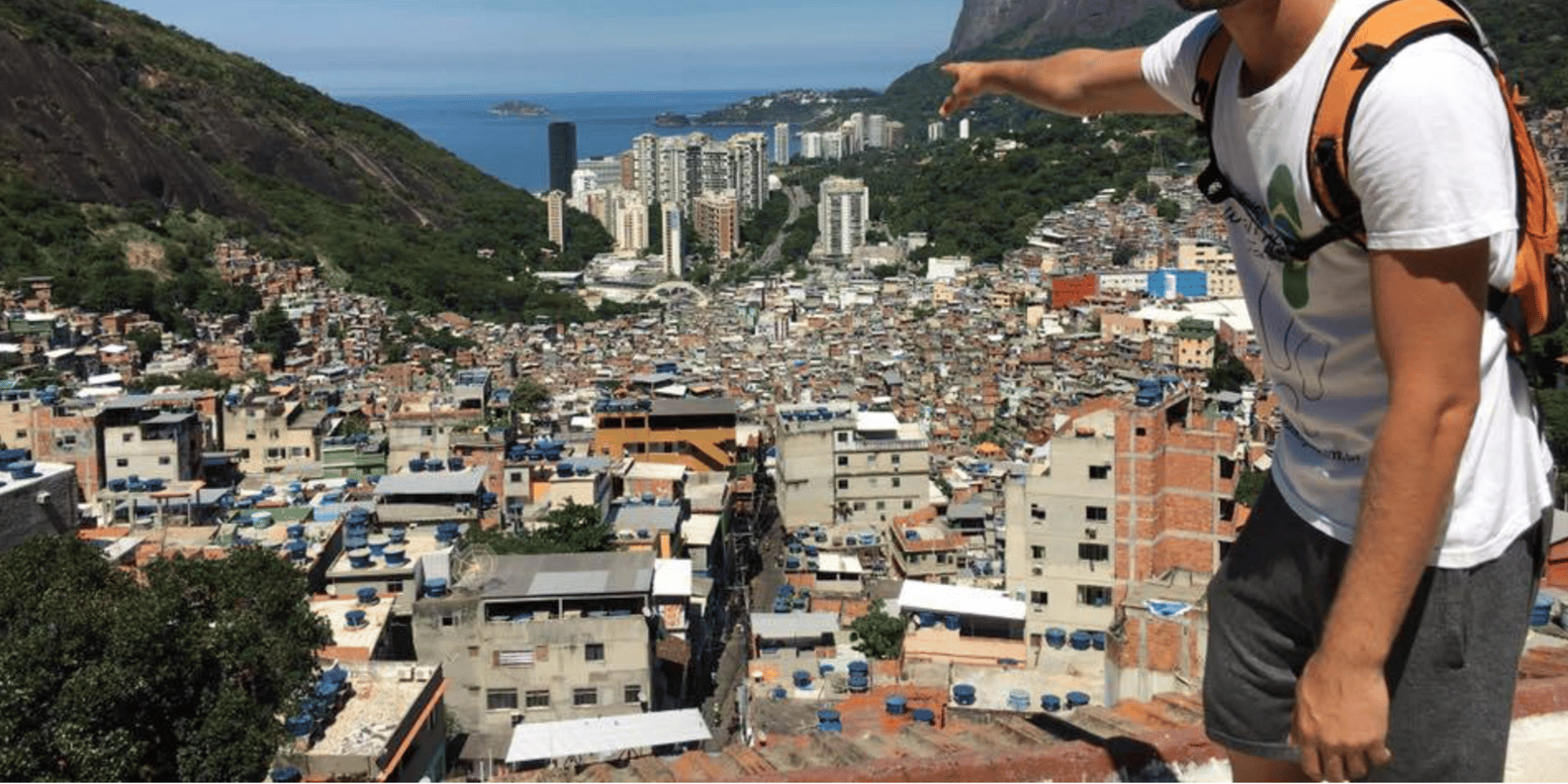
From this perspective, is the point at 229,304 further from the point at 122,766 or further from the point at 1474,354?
the point at 1474,354

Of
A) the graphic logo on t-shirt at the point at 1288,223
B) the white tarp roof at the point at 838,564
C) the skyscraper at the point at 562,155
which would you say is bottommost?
the white tarp roof at the point at 838,564

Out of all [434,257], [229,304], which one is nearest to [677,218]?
[434,257]

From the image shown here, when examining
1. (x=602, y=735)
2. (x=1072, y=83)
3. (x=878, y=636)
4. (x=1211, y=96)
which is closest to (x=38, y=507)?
(x=602, y=735)

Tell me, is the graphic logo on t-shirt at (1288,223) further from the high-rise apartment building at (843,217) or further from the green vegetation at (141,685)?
the high-rise apartment building at (843,217)

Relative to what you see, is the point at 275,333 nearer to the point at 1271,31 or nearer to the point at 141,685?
the point at 141,685

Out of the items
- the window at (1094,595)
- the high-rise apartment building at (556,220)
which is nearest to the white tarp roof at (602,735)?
the window at (1094,595)

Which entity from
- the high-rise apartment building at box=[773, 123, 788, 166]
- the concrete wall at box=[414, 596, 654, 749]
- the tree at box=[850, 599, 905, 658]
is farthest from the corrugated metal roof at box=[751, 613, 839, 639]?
the high-rise apartment building at box=[773, 123, 788, 166]
